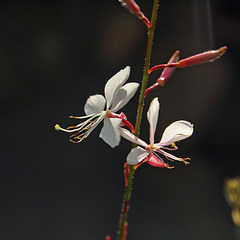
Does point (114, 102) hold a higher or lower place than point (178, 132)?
higher

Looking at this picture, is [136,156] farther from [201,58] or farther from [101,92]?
[101,92]

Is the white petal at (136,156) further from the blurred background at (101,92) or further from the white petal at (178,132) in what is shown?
the blurred background at (101,92)

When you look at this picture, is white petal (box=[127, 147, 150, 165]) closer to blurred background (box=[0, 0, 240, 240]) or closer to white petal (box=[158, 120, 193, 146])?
white petal (box=[158, 120, 193, 146])

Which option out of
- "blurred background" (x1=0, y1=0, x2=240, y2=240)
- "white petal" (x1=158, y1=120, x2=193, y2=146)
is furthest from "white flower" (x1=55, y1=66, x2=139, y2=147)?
"blurred background" (x1=0, y1=0, x2=240, y2=240)

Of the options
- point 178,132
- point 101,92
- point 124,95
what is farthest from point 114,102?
point 101,92

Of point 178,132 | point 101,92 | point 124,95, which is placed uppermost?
point 101,92

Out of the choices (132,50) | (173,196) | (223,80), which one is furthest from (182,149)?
(132,50)

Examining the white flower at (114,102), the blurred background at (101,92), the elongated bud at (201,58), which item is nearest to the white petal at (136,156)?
the white flower at (114,102)
